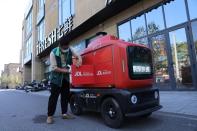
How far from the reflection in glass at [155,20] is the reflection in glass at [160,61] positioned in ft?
1.64

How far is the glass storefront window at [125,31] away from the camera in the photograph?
13.0 meters

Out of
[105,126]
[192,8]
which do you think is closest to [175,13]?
[192,8]

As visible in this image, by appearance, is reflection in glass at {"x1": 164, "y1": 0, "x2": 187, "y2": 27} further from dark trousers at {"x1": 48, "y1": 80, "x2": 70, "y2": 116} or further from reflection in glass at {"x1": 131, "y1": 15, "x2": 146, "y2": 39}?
dark trousers at {"x1": 48, "y1": 80, "x2": 70, "y2": 116}

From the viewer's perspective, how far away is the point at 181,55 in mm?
9594

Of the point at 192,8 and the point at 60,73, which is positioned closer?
the point at 60,73

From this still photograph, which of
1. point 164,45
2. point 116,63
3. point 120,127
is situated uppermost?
point 164,45

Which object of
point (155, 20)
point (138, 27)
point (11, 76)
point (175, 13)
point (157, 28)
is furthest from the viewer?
point (11, 76)

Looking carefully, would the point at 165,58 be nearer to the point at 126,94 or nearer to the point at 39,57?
the point at 126,94

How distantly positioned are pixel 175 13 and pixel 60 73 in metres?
7.03

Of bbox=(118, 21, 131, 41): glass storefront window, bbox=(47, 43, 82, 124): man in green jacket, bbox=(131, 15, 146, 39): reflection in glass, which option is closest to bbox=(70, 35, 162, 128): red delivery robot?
bbox=(47, 43, 82, 124): man in green jacket

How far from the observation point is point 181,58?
9.58 meters

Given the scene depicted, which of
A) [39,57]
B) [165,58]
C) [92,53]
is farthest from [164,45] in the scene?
[39,57]

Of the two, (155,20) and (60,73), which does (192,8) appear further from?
(60,73)

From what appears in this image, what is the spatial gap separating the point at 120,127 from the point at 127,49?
1624 millimetres
